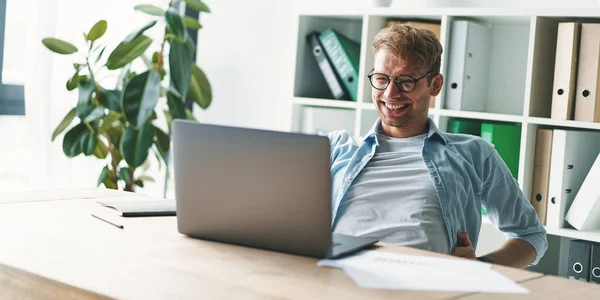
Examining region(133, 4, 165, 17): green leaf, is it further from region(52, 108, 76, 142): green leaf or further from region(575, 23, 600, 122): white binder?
region(575, 23, 600, 122): white binder

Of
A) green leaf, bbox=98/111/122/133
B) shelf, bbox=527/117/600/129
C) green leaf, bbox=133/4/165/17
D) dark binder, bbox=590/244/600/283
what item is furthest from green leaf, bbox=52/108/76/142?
dark binder, bbox=590/244/600/283

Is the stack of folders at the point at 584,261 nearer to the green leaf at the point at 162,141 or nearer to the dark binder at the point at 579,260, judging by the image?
the dark binder at the point at 579,260

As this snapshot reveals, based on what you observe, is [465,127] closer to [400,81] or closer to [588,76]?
[588,76]

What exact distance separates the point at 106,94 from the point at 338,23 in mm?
1045

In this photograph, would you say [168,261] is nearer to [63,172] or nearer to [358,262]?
[358,262]

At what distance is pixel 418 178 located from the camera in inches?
79.1

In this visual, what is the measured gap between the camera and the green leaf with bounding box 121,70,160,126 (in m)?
3.12

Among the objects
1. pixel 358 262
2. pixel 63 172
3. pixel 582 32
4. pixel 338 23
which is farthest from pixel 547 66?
pixel 63 172

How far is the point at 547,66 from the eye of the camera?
282cm

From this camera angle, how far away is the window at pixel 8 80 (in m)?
3.31

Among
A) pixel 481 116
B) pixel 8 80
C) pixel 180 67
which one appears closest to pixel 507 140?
pixel 481 116

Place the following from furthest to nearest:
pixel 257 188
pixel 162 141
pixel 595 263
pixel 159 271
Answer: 1. pixel 162 141
2. pixel 595 263
3. pixel 257 188
4. pixel 159 271

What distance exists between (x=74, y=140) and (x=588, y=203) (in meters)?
2.08

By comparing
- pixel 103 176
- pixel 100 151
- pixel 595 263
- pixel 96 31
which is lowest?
pixel 595 263
